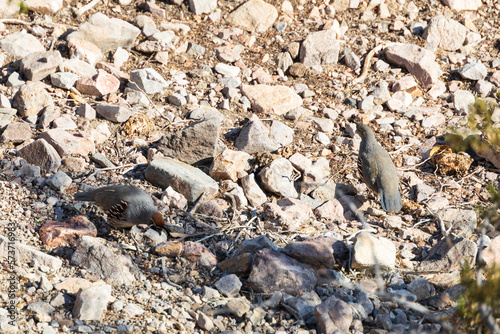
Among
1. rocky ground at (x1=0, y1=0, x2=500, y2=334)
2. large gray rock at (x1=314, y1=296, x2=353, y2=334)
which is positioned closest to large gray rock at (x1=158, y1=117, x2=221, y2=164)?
rocky ground at (x1=0, y1=0, x2=500, y2=334)

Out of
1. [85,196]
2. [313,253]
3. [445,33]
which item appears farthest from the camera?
[445,33]

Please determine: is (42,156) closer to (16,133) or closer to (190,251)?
(16,133)

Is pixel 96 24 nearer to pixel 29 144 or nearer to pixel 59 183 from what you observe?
pixel 29 144

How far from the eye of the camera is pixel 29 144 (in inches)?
215

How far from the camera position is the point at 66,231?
4430 mm

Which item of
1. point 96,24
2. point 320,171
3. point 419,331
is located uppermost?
point 96,24

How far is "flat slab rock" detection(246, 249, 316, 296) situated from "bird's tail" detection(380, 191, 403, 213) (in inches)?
75.8

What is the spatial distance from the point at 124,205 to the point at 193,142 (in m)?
1.57

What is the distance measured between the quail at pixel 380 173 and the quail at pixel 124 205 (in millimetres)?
2439

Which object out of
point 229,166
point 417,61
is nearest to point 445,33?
point 417,61

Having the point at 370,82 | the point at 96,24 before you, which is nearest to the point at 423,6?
the point at 370,82

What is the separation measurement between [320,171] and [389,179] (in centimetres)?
80

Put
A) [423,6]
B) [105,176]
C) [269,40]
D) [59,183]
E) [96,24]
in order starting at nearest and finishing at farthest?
[59,183]
[105,176]
[96,24]
[269,40]
[423,6]

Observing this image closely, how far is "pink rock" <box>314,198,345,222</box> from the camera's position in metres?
5.63
